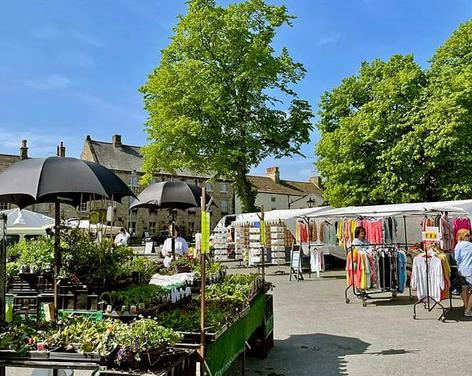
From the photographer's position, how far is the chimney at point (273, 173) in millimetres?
67562

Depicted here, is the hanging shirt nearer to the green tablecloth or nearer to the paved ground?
the paved ground

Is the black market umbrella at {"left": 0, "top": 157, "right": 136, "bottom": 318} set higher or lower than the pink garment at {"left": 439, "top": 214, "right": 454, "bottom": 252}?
higher

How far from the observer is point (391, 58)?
25453 millimetres

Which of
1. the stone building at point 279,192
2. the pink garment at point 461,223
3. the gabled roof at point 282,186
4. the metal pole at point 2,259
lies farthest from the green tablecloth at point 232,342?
the gabled roof at point 282,186

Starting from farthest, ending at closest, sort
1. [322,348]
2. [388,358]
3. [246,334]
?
[322,348] < [388,358] < [246,334]

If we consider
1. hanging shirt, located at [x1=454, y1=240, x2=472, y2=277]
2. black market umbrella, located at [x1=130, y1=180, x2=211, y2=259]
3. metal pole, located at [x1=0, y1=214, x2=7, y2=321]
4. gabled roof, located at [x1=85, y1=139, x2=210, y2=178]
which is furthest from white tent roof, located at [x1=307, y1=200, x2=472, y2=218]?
gabled roof, located at [x1=85, y1=139, x2=210, y2=178]

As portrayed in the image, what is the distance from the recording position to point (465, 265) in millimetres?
9398

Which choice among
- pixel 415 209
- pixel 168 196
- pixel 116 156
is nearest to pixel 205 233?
pixel 168 196

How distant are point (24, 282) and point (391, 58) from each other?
74.3 feet

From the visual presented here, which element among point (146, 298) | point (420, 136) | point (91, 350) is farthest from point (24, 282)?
point (420, 136)

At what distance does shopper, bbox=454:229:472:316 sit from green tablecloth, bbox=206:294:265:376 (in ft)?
15.0

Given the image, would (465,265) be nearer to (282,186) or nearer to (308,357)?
(308,357)

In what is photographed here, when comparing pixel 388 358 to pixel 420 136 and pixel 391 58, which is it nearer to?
pixel 420 136

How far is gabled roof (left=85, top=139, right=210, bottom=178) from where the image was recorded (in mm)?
51469
